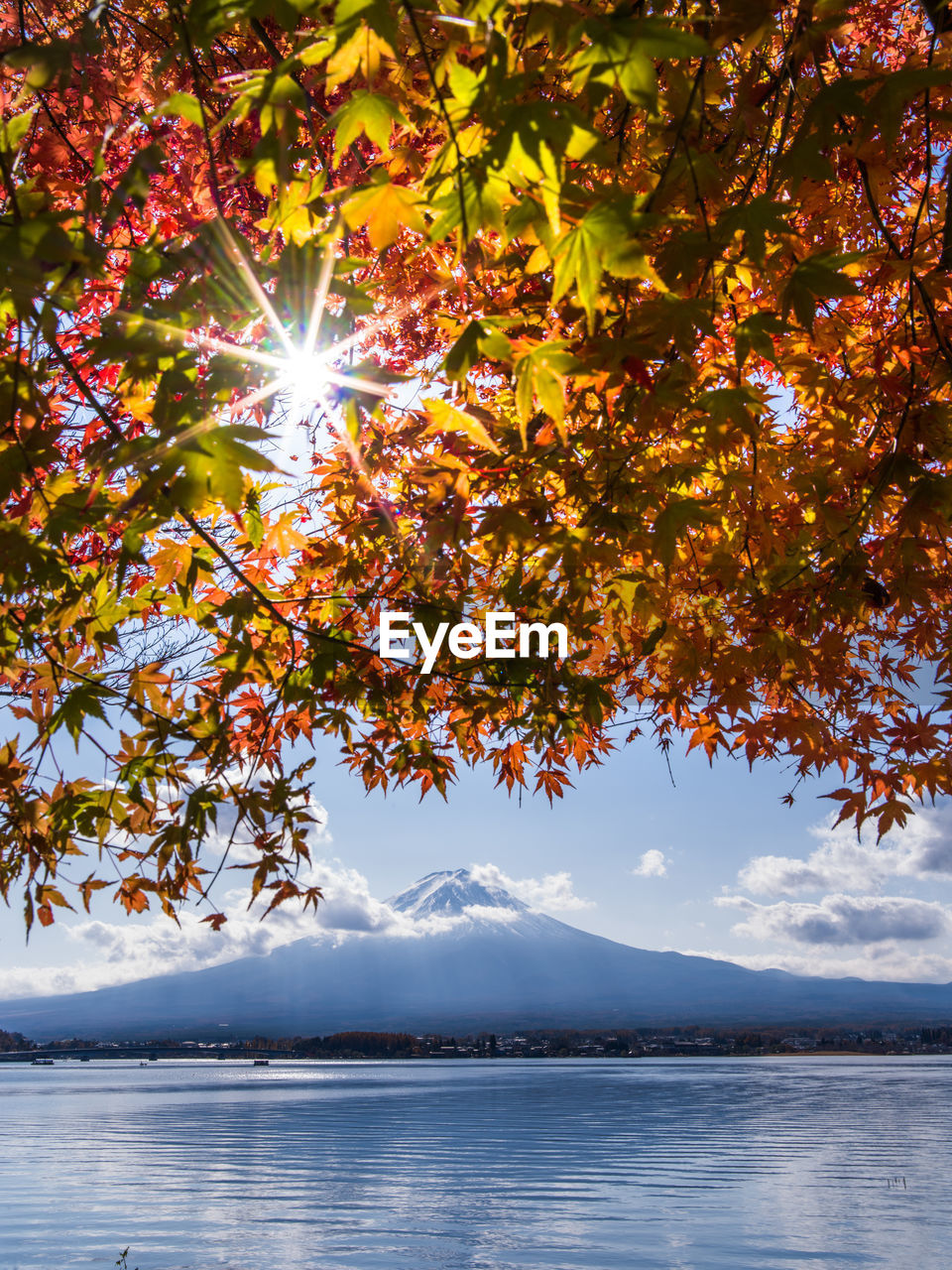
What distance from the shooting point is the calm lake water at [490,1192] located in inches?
708

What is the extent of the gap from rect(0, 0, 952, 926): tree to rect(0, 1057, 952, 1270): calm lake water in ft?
54.5

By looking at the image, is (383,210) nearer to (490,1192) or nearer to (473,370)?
(473,370)

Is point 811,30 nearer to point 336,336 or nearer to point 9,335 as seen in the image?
point 336,336

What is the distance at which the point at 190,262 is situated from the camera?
86.2 inches

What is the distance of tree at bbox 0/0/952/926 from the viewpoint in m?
1.76

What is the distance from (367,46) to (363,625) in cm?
273

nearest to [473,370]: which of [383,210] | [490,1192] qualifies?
[383,210]

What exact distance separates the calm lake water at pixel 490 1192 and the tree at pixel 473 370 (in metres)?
16.6

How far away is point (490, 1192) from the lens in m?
26.2

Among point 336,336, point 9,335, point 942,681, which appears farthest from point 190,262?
point 942,681

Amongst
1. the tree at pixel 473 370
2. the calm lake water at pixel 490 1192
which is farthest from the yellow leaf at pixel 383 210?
the calm lake water at pixel 490 1192

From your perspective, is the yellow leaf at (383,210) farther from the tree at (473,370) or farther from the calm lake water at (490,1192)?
the calm lake water at (490,1192)

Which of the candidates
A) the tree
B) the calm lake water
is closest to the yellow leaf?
the tree

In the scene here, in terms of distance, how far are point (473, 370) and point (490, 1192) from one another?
96.6 ft
